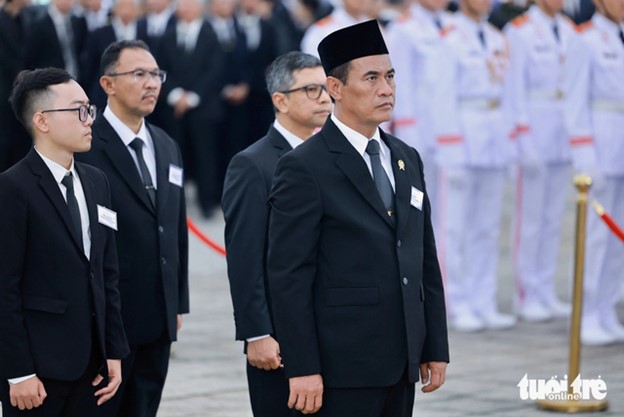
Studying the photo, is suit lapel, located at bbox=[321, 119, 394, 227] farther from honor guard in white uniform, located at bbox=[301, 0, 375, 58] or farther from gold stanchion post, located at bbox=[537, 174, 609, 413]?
honor guard in white uniform, located at bbox=[301, 0, 375, 58]

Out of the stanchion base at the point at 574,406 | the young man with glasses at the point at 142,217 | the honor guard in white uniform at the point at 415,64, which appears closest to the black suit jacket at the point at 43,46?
the honor guard in white uniform at the point at 415,64

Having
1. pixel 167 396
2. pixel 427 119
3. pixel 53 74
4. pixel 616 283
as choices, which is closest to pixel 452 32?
pixel 427 119

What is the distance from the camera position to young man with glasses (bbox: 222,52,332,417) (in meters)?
5.56

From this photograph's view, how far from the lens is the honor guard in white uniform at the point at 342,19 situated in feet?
35.2

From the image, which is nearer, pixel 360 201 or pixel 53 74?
pixel 360 201

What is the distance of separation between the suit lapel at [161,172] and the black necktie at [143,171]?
1.1 inches

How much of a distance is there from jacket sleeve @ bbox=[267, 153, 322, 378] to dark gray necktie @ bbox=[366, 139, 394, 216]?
242mm

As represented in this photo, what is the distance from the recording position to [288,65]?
6.21 m

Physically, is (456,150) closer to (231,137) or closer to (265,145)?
(265,145)

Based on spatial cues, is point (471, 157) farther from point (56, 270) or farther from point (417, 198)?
point (56, 270)

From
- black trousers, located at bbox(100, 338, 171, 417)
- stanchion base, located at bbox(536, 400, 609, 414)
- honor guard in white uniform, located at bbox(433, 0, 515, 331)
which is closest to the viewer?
black trousers, located at bbox(100, 338, 171, 417)

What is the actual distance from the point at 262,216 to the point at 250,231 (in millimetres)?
80

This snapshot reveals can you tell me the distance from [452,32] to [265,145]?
4607 mm

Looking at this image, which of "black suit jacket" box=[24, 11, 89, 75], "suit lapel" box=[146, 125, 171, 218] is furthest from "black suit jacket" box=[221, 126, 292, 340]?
"black suit jacket" box=[24, 11, 89, 75]
